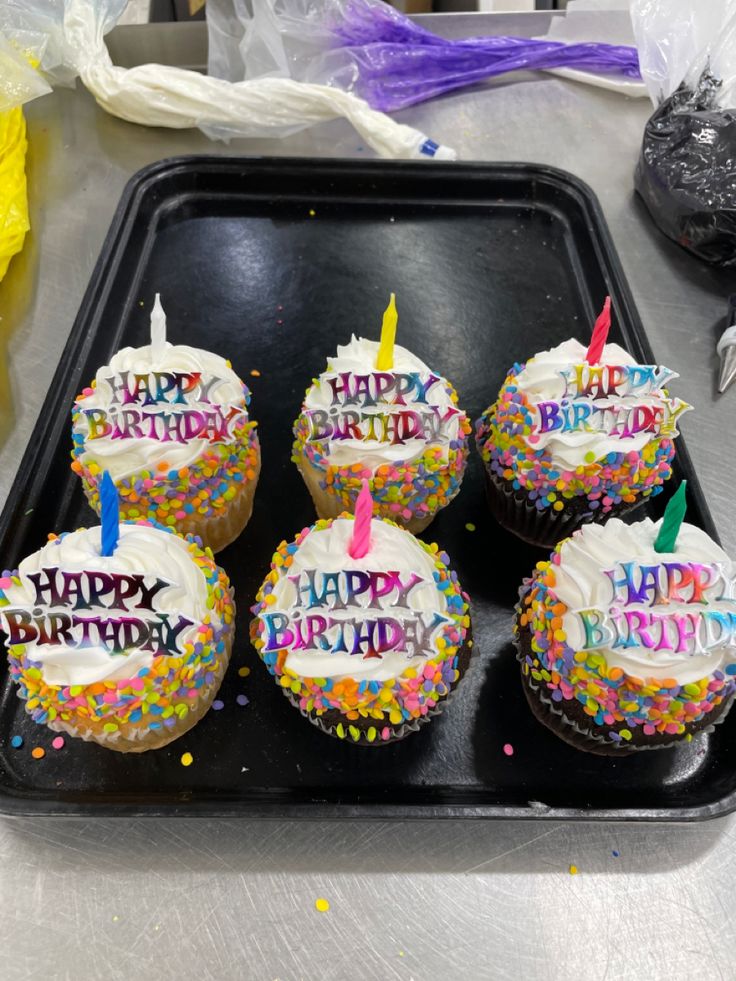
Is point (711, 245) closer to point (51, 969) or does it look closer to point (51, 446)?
point (51, 446)

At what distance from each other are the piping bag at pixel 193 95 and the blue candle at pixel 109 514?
1.65 m

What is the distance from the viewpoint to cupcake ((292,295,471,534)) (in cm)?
147

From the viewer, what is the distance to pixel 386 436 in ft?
4.83

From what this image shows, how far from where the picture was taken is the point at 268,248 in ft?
7.30

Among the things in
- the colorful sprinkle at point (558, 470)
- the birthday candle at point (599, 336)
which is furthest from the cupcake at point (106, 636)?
A: the birthday candle at point (599, 336)

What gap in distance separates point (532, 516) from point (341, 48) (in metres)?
1.85

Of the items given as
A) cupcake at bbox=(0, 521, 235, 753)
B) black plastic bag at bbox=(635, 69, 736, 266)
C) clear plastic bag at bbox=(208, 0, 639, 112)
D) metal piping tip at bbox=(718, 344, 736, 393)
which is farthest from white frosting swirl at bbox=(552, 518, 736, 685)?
clear plastic bag at bbox=(208, 0, 639, 112)

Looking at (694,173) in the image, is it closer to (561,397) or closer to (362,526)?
(561,397)

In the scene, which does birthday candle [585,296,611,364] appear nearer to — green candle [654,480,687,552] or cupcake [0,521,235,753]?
green candle [654,480,687,552]

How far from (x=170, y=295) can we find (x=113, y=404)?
0.73 m

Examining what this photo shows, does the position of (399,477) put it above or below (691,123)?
below

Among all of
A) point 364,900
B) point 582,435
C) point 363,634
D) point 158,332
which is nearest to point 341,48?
point 158,332

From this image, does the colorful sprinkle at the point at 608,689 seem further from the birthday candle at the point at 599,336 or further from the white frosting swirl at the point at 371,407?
the birthday candle at the point at 599,336

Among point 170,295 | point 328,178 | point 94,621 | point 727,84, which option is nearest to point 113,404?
point 94,621
